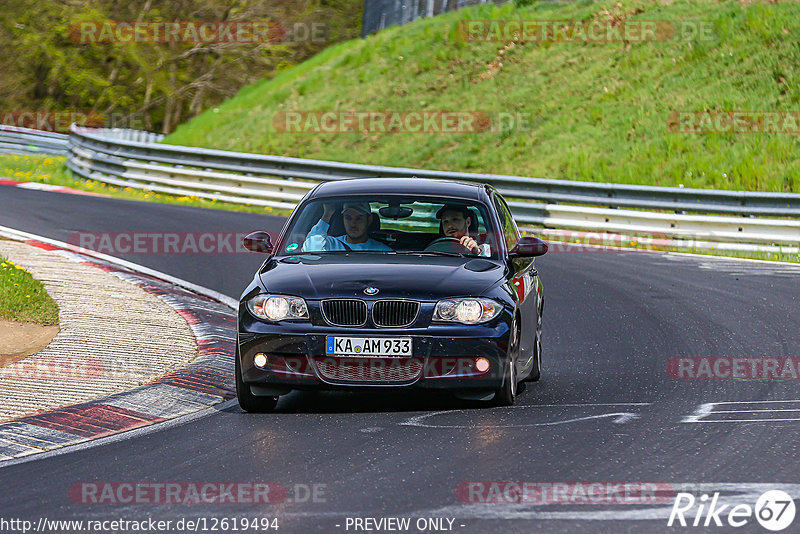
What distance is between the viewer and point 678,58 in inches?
1174

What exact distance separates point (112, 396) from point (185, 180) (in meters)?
18.3

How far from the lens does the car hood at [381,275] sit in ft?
25.8

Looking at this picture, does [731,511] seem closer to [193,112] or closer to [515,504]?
[515,504]

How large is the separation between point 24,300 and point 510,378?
16.6ft

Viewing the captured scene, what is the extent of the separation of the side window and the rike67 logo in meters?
3.89

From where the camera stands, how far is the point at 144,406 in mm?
8008

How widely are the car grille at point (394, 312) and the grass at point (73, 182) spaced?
1635 centimetres

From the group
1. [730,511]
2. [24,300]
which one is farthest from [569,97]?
[730,511]

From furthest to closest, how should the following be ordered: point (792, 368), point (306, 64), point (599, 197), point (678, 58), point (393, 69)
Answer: point (306, 64) → point (393, 69) → point (678, 58) → point (599, 197) → point (792, 368)

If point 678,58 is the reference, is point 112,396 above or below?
below

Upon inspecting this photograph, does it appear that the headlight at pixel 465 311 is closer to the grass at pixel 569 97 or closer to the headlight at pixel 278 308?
the headlight at pixel 278 308

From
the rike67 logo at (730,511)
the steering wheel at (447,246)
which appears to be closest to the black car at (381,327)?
the steering wheel at (447,246)

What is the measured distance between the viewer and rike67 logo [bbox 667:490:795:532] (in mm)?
5211

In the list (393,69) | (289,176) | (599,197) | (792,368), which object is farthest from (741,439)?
(393,69)
